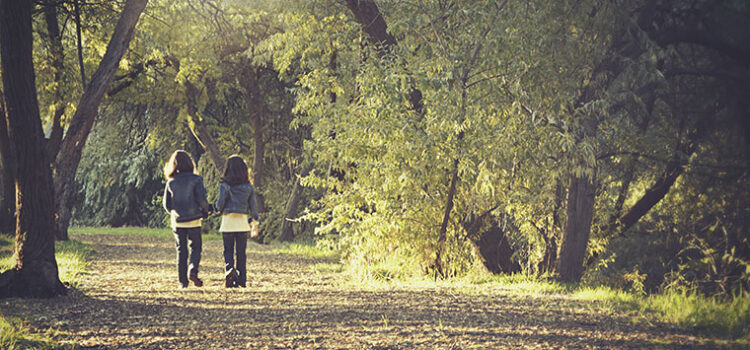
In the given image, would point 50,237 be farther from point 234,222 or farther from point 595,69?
point 595,69

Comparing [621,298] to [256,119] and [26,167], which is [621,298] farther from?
[256,119]

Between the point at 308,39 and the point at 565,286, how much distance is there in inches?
257

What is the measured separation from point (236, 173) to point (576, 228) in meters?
4.89

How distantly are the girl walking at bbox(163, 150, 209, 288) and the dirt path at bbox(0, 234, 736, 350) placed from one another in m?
0.56

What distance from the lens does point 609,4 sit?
A: 28.6ft

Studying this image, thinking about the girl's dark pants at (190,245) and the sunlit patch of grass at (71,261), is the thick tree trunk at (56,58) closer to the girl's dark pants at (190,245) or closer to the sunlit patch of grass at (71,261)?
the sunlit patch of grass at (71,261)

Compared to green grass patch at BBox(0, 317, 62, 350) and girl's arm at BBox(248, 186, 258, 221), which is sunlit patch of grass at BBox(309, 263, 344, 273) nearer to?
girl's arm at BBox(248, 186, 258, 221)

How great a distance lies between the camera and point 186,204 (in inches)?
356

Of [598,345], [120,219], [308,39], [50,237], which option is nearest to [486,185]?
[598,345]

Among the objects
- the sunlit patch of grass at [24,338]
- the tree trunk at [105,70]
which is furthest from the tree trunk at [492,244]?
the sunlit patch of grass at [24,338]

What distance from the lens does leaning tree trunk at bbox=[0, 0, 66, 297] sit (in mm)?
7648

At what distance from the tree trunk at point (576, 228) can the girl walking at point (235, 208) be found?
4477mm

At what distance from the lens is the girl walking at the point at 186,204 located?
9.05 metres

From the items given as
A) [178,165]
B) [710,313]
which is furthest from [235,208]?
[710,313]
